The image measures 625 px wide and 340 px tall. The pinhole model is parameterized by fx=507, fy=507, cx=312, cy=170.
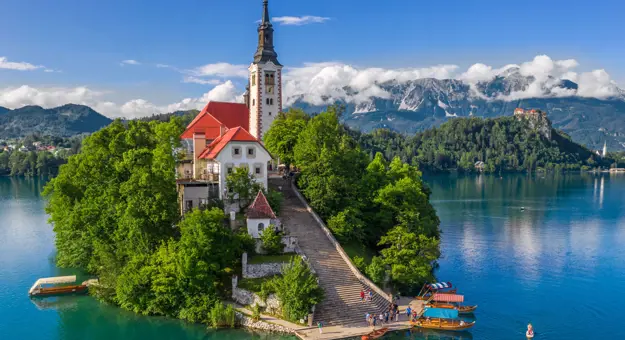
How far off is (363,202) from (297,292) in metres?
16.5

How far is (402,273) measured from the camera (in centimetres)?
4234

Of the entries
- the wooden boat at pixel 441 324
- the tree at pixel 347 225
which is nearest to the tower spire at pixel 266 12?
the tree at pixel 347 225

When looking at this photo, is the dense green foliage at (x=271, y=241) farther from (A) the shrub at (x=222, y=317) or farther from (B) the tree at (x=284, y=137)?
(B) the tree at (x=284, y=137)

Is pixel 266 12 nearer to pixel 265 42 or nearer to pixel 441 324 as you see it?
pixel 265 42

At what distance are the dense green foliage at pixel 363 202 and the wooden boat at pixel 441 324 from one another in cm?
493

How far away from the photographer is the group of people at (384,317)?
36.3 metres

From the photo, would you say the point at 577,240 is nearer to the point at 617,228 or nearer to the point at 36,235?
the point at 617,228

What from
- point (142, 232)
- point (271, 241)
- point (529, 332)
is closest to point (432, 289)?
point (529, 332)

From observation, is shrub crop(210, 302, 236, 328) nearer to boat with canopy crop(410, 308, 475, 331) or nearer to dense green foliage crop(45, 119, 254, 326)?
dense green foliage crop(45, 119, 254, 326)

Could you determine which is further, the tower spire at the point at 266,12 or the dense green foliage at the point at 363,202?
the tower spire at the point at 266,12

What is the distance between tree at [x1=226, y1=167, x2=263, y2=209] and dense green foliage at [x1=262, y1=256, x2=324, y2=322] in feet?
37.2

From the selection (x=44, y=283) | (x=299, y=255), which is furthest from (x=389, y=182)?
(x=44, y=283)

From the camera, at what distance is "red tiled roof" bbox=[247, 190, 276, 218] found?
4209 cm

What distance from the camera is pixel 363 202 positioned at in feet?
163
